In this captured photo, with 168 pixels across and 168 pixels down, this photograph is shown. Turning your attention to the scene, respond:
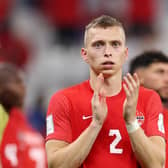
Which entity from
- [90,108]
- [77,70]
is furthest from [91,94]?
[77,70]

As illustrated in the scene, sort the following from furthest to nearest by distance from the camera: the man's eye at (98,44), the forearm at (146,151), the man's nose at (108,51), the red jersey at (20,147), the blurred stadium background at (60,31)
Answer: the blurred stadium background at (60,31) < the red jersey at (20,147) < the man's eye at (98,44) < the man's nose at (108,51) < the forearm at (146,151)

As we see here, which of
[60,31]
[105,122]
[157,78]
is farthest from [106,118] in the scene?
[60,31]

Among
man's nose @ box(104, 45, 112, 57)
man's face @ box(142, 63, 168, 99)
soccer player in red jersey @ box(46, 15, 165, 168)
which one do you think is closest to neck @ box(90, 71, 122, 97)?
soccer player in red jersey @ box(46, 15, 165, 168)

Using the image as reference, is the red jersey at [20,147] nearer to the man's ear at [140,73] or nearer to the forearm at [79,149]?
the forearm at [79,149]

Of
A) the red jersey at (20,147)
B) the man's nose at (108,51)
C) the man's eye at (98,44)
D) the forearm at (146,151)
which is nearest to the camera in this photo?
the forearm at (146,151)

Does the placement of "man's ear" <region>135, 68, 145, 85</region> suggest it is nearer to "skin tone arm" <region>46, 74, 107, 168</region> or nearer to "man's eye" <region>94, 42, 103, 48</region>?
"man's eye" <region>94, 42, 103, 48</region>

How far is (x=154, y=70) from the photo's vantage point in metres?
6.90

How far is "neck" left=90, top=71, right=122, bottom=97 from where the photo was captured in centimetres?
581

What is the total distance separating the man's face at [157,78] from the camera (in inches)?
265

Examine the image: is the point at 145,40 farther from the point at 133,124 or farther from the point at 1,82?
the point at 133,124

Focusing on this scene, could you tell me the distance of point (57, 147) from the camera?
5.71 m

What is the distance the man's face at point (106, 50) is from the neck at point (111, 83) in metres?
0.06

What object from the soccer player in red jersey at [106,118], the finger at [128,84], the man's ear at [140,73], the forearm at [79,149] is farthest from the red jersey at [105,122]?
the man's ear at [140,73]

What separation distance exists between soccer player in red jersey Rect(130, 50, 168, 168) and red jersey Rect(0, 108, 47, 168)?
109 centimetres
